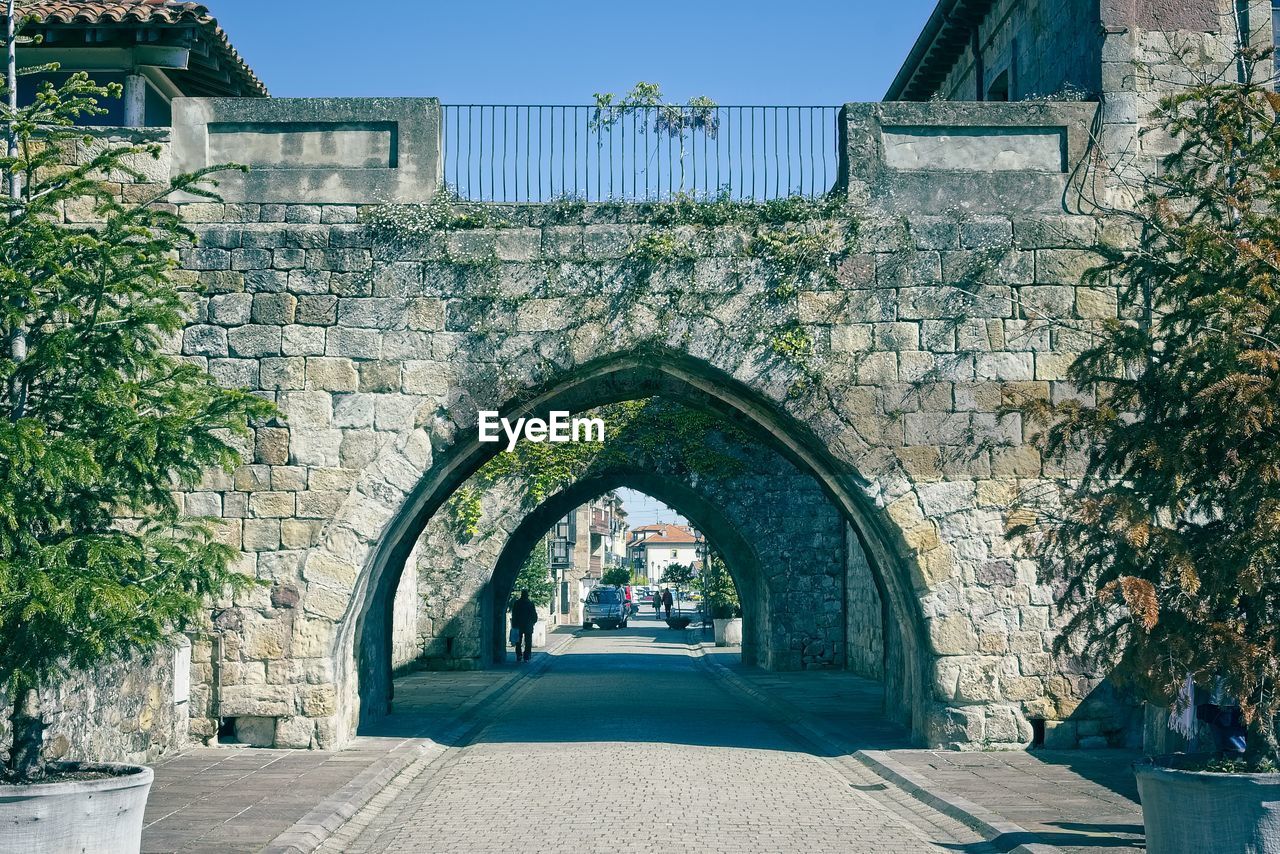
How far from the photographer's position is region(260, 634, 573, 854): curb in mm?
7074

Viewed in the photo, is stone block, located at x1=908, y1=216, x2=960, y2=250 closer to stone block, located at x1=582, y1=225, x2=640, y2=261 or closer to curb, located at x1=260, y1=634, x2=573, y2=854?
stone block, located at x1=582, y1=225, x2=640, y2=261

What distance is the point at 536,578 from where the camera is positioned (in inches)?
1319

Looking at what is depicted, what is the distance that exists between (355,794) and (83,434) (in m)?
3.14

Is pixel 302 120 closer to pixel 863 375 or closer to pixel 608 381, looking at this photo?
pixel 608 381

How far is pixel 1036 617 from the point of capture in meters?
10.8

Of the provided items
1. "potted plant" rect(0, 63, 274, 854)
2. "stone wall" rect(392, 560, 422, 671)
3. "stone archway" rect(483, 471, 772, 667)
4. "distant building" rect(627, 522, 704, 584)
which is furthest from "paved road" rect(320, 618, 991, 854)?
"distant building" rect(627, 522, 704, 584)

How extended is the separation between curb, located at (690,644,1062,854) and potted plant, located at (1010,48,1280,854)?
0.89 metres

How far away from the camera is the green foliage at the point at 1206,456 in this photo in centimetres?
622

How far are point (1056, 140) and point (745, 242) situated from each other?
2.60 metres

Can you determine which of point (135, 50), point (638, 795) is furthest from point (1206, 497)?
point (135, 50)

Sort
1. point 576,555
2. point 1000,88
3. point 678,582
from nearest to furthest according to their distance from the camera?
point 1000,88 → point 678,582 → point 576,555

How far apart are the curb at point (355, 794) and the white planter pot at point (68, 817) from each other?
2.90 ft

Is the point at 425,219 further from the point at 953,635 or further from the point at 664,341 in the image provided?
the point at 953,635

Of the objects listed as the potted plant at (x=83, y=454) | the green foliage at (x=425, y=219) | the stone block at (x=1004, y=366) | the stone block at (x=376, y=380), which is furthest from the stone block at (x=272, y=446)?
the stone block at (x=1004, y=366)
